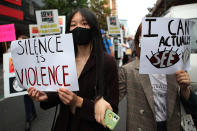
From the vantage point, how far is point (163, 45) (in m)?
1.49

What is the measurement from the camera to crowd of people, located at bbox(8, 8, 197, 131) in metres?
1.47

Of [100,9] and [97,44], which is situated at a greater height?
[100,9]

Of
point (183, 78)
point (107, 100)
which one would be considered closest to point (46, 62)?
point (107, 100)

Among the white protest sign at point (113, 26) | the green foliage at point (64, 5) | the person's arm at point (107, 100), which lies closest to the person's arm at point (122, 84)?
the person's arm at point (107, 100)

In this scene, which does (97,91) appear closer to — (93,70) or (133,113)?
(93,70)

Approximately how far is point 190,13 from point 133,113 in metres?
3.63

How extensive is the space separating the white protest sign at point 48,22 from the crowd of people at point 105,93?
475 cm

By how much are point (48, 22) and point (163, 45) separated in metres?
5.36

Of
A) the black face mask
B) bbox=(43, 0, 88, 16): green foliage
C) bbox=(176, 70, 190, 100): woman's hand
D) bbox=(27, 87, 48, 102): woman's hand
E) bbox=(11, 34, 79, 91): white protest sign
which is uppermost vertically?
bbox=(43, 0, 88, 16): green foliage

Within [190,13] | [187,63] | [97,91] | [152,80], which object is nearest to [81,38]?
[97,91]

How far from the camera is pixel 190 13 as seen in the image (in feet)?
14.6

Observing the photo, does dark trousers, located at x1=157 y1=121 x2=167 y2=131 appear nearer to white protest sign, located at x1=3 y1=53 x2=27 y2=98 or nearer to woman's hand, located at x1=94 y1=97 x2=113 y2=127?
woman's hand, located at x1=94 y1=97 x2=113 y2=127

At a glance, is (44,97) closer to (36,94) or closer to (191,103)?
(36,94)

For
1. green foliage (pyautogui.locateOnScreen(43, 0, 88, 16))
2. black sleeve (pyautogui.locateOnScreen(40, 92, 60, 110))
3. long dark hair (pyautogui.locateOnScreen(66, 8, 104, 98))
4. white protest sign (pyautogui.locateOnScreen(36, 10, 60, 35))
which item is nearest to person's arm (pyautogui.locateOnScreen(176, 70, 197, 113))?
long dark hair (pyautogui.locateOnScreen(66, 8, 104, 98))
